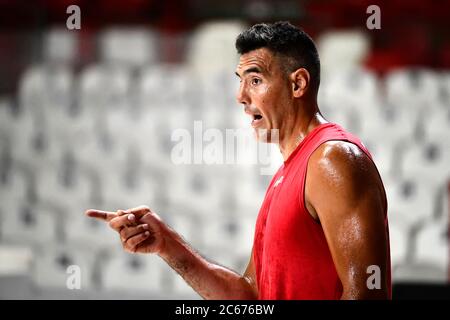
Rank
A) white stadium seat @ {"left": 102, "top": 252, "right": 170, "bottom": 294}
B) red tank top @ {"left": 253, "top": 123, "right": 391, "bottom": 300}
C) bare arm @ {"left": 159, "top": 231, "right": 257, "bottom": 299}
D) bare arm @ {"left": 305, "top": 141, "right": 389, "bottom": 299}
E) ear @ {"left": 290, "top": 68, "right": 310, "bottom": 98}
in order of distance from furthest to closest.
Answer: white stadium seat @ {"left": 102, "top": 252, "right": 170, "bottom": 294}
bare arm @ {"left": 159, "top": 231, "right": 257, "bottom": 299}
ear @ {"left": 290, "top": 68, "right": 310, "bottom": 98}
red tank top @ {"left": 253, "top": 123, "right": 391, "bottom": 300}
bare arm @ {"left": 305, "top": 141, "right": 389, "bottom": 299}

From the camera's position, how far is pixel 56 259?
4.17 m

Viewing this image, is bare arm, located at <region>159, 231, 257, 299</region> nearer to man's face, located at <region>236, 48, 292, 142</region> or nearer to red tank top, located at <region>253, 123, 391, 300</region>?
red tank top, located at <region>253, 123, 391, 300</region>

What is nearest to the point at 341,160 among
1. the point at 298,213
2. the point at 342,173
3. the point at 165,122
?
the point at 342,173

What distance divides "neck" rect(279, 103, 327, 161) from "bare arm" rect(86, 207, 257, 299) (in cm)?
35

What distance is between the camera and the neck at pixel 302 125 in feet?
5.27

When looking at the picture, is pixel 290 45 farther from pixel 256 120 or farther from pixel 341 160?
pixel 341 160

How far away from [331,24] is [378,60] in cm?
43

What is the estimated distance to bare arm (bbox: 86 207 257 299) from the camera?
1.63 meters

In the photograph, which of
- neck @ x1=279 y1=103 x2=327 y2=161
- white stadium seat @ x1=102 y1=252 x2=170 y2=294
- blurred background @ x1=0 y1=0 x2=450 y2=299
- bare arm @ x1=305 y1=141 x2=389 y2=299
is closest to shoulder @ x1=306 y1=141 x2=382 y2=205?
bare arm @ x1=305 y1=141 x2=389 y2=299

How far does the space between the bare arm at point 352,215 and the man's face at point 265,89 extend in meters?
0.26

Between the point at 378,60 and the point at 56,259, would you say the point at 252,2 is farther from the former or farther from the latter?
the point at 56,259

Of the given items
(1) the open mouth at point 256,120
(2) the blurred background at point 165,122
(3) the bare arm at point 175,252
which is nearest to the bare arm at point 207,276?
(3) the bare arm at point 175,252
